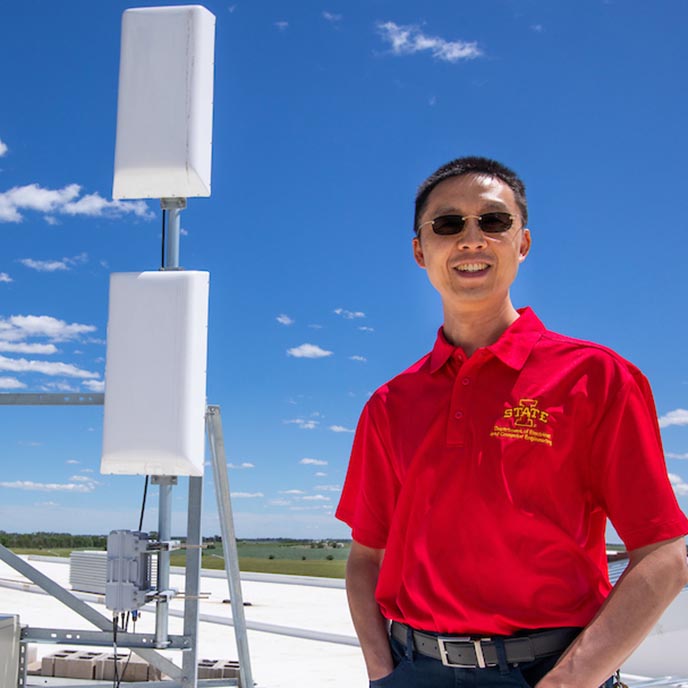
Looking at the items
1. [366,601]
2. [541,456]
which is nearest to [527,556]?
[541,456]

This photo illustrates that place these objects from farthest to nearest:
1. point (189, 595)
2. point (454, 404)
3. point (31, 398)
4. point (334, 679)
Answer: point (334, 679) < point (31, 398) < point (189, 595) < point (454, 404)

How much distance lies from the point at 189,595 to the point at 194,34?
2683 millimetres

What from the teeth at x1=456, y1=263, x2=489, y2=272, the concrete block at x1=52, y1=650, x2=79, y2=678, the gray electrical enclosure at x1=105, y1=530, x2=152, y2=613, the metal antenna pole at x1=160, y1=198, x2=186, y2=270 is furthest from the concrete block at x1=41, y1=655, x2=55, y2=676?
the teeth at x1=456, y1=263, x2=489, y2=272

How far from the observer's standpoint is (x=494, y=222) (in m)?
1.57

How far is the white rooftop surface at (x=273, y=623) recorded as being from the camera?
542cm

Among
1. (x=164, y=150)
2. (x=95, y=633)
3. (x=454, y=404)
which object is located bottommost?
(x=95, y=633)

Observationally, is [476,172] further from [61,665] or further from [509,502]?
[61,665]

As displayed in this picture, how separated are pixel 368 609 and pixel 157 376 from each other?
7.51 ft

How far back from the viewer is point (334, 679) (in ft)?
17.0

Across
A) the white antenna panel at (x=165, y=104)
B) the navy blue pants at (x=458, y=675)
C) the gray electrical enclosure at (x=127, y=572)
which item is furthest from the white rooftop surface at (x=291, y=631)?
the navy blue pants at (x=458, y=675)

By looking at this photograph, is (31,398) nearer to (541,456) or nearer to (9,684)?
(9,684)

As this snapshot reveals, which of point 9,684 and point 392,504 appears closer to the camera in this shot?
point 392,504

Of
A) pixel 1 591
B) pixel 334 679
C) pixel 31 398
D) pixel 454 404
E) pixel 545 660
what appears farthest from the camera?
pixel 1 591

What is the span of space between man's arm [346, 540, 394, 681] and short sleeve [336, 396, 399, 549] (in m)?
0.03
